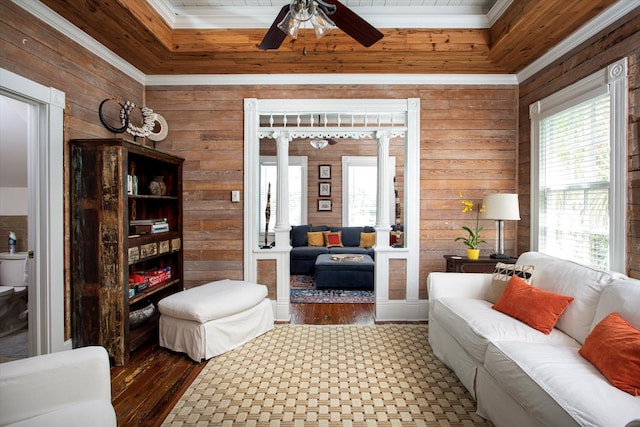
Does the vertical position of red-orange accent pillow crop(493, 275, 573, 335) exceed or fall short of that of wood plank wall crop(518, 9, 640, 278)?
it falls short

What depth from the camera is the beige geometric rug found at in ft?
6.51

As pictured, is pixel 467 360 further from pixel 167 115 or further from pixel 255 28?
pixel 167 115

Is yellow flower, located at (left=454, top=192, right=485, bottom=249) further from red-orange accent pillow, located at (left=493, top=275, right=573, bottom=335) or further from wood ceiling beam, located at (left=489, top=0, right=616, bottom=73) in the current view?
wood ceiling beam, located at (left=489, top=0, right=616, bottom=73)

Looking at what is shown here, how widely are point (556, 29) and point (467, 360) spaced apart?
2688mm

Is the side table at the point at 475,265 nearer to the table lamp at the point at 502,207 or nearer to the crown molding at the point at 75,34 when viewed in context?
the table lamp at the point at 502,207

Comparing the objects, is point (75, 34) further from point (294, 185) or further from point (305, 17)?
point (294, 185)

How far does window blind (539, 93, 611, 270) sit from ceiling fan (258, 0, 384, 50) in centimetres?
193

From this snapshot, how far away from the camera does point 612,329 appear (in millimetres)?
1624

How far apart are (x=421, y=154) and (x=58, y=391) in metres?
3.46

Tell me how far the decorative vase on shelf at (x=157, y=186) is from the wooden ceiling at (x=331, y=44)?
117 centimetres

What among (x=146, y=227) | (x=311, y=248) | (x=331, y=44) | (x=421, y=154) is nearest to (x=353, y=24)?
(x=331, y=44)

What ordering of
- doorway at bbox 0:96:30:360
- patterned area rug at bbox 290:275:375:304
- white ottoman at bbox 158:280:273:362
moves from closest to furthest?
white ottoman at bbox 158:280:273:362 → doorway at bbox 0:96:30:360 → patterned area rug at bbox 290:275:375:304

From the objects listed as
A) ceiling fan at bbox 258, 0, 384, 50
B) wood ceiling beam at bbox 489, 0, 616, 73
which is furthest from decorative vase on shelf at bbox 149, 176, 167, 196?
wood ceiling beam at bbox 489, 0, 616, 73

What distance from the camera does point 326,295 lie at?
4660mm
